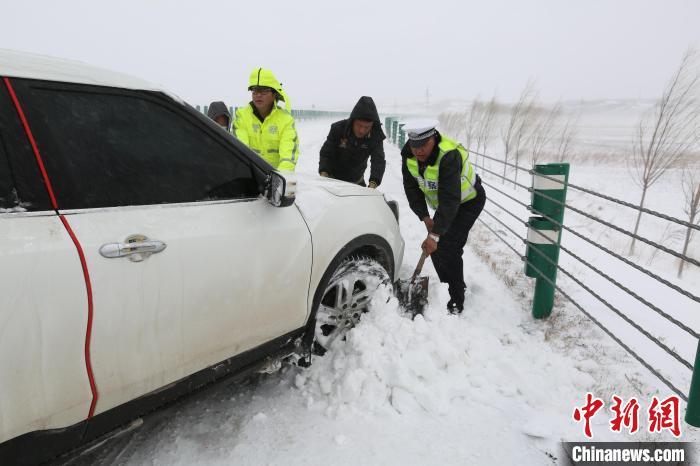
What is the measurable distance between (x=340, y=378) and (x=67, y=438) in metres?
1.36

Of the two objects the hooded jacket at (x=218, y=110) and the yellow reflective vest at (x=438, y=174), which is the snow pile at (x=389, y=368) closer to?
the yellow reflective vest at (x=438, y=174)

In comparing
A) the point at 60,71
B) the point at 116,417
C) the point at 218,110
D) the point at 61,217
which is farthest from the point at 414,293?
the point at 218,110

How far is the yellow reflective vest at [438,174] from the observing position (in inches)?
133

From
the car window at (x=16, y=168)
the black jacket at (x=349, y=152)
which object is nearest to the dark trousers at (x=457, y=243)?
the black jacket at (x=349, y=152)

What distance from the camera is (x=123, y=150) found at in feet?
5.48

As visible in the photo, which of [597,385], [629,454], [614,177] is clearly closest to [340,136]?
[597,385]

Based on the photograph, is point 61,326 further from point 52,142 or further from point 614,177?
point 614,177

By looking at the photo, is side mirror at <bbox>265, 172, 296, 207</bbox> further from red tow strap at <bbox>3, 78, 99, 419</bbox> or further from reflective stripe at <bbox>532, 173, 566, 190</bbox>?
Answer: reflective stripe at <bbox>532, 173, 566, 190</bbox>

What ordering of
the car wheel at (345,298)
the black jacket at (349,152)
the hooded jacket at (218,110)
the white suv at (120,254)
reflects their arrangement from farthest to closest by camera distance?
1. the hooded jacket at (218,110)
2. the black jacket at (349,152)
3. the car wheel at (345,298)
4. the white suv at (120,254)

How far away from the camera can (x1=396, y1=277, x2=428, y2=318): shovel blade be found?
3.36m

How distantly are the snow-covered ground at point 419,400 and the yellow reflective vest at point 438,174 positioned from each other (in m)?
0.81

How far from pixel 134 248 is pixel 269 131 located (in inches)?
101

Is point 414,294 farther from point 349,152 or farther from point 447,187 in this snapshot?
point 349,152

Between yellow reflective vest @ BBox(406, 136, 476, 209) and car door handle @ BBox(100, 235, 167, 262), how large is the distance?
227cm
